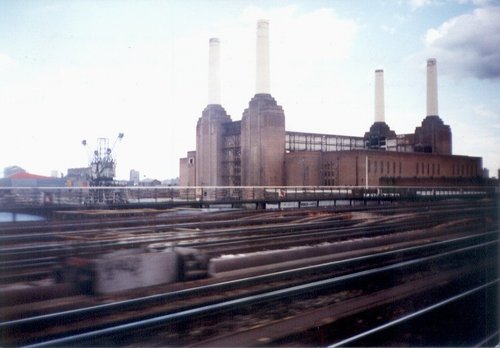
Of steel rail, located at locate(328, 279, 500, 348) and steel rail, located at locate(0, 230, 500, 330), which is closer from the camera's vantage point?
steel rail, located at locate(328, 279, 500, 348)

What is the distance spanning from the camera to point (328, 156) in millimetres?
52344

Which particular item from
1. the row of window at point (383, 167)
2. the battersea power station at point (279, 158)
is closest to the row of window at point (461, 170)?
the battersea power station at point (279, 158)

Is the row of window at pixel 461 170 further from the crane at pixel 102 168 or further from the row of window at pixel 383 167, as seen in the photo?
the crane at pixel 102 168

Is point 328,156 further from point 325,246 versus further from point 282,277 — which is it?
point 282,277

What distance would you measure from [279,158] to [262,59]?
11496mm

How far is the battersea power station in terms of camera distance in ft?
165

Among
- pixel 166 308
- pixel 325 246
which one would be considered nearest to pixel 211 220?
pixel 325 246

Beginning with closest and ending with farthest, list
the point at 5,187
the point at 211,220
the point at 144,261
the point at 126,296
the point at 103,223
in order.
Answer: the point at 126,296 → the point at 144,261 → the point at 5,187 → the point at 103,223 → the point at 211,220

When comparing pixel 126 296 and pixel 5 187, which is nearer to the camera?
pixel 126 296

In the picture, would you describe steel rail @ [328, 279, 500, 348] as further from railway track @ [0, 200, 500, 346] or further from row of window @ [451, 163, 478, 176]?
row of window @ [451, 163, 478, 176]

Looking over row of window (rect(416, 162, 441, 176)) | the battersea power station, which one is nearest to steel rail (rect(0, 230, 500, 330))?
the battersea power station

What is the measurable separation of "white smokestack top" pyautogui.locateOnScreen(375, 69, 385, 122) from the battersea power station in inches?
5.5

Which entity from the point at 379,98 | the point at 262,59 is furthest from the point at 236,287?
the point at 379,98

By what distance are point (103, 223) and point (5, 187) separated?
3.51m
